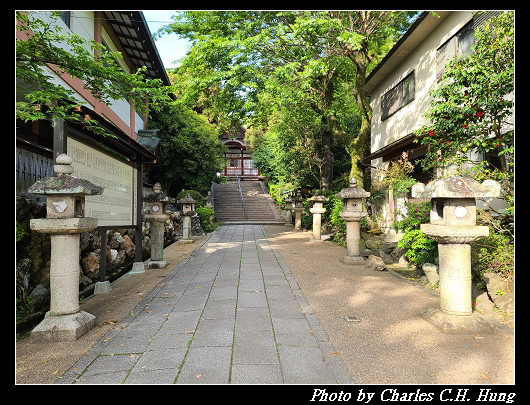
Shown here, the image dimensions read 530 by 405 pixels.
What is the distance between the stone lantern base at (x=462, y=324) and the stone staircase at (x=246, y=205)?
1714 centimetres

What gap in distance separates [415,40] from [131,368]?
12362 millimetres

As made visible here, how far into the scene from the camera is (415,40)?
413 inches

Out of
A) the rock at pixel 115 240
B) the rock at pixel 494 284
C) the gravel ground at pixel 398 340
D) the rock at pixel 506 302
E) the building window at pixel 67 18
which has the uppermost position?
the building window at pixel 67 18

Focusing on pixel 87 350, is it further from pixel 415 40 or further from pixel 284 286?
pixel 415 40

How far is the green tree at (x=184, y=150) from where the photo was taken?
16344mm

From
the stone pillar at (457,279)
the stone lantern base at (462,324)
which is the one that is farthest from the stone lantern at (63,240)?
the stone pillar at (457,279)

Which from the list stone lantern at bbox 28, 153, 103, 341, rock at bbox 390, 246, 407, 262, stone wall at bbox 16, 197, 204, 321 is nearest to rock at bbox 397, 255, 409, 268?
rock at bbox 390, 246, 407, 262

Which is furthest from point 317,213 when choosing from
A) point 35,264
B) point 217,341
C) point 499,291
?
point 35,264

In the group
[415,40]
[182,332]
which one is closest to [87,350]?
[182,332]

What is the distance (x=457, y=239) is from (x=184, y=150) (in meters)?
14.8

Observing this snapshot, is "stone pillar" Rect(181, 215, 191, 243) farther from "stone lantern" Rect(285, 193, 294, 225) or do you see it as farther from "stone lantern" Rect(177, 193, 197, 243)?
"stone lantern" Rect(285, 193, 294, 225)

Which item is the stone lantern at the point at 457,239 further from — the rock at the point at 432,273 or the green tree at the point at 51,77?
the green tree at the point at 51,77

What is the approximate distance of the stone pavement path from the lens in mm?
2783

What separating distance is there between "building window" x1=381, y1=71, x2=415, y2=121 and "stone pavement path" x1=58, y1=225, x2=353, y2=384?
932 cm
